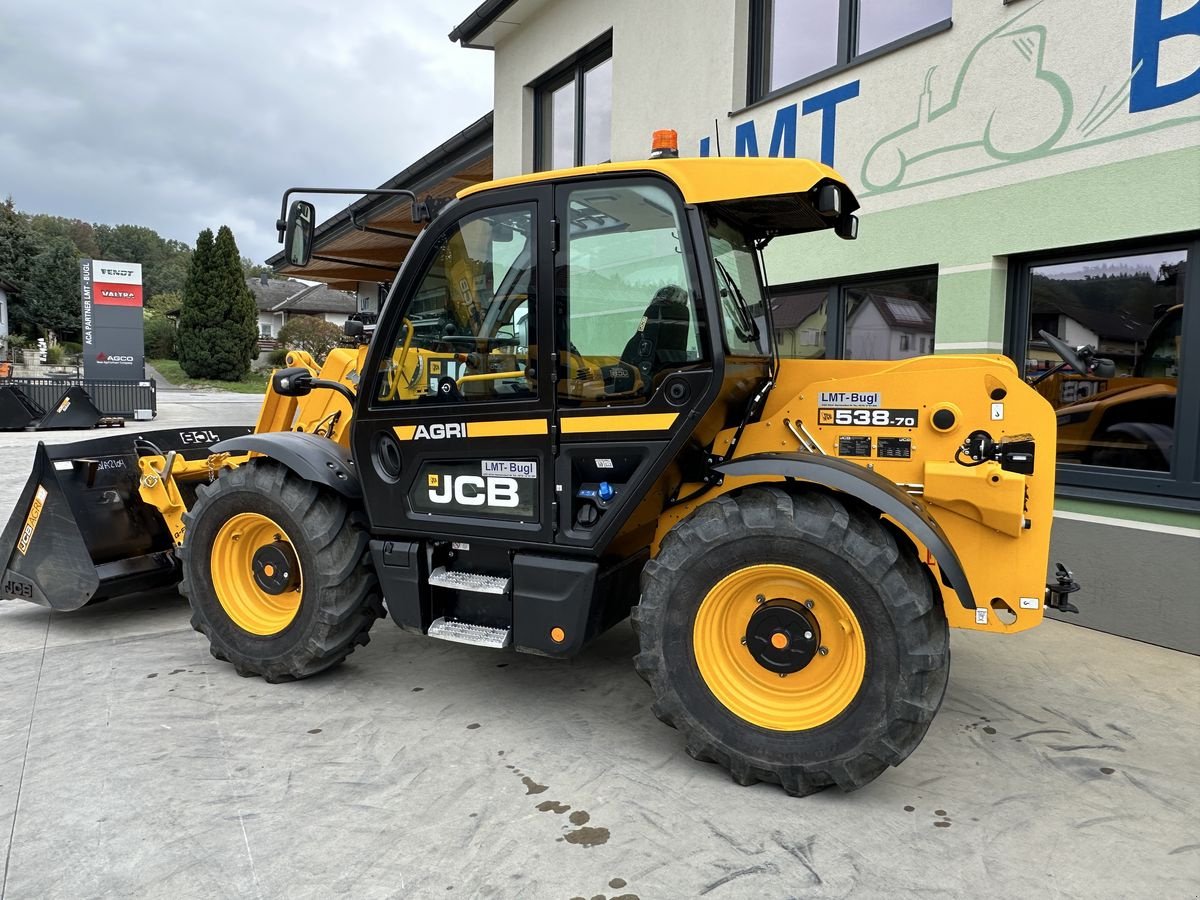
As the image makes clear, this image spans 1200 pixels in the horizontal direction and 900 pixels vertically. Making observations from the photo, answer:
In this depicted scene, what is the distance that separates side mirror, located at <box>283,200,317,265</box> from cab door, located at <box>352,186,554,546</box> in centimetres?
47

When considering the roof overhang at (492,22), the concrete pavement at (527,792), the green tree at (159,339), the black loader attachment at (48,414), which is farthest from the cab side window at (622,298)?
the green tree at (159,339)

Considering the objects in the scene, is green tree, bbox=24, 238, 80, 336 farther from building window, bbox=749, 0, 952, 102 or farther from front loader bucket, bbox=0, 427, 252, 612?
building window, bbox=749, 0, 952, 102

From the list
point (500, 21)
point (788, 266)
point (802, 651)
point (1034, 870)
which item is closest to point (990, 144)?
point (788, 266)

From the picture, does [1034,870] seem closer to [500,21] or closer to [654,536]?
[654,536]

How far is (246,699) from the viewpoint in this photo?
12.2 feet

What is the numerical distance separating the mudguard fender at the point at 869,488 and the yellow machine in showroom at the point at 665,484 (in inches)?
0.4

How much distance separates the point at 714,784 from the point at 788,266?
15.7 feet

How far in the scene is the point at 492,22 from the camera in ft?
34.0

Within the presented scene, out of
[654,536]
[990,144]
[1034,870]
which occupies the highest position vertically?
[990,144]

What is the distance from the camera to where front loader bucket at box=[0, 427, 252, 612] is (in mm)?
4488

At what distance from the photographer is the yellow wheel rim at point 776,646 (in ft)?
9.41

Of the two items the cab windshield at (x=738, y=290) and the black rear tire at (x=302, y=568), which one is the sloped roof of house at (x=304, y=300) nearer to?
the black rear tire at (x=302, y=568)

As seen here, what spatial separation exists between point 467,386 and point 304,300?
70.1 m

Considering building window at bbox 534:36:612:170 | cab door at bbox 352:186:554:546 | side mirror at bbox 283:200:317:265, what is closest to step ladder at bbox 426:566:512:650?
cab door at bbox 352:186:554:546
